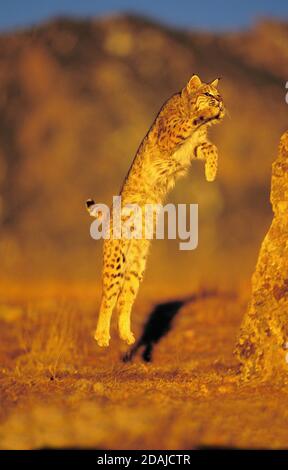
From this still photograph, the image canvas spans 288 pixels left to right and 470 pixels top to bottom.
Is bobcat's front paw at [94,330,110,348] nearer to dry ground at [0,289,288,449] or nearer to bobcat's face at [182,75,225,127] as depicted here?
dry ground at [0,289,288,449]

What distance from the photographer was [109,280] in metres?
7.97

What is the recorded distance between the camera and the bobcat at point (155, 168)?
308 inches

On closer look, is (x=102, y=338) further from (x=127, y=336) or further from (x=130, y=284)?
(x=130, y=284)

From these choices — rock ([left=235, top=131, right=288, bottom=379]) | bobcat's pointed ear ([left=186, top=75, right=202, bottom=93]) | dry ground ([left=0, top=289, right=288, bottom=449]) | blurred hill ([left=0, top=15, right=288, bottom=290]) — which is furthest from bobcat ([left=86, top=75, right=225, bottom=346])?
blurred hill ([left=0, top=15, right=288, bottom=290])

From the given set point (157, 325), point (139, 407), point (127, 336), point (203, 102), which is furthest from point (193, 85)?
point (157, 325)

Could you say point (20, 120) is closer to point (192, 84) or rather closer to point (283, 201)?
point (192, 84)

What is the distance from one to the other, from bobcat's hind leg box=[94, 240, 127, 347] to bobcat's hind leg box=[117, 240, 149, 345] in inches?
6.9

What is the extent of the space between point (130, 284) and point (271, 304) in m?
2.42

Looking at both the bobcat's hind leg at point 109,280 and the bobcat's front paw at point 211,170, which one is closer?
the bobcat's front paw at point 211,170

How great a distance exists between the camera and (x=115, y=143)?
27422 mm

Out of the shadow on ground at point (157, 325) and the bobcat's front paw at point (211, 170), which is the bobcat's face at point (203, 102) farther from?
the shadow on ground at point (157, 325)

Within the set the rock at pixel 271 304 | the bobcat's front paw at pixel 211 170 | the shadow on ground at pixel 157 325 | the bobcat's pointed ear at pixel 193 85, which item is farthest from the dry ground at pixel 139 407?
the bobcat's pointed ear at pixel 193 85

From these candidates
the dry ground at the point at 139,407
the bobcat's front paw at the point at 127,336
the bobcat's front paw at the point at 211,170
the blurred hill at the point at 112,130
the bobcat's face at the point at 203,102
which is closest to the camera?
the dry ground at the point at 139,407

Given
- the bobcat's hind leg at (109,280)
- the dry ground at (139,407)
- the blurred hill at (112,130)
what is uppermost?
the blurred hill at (112,130)
